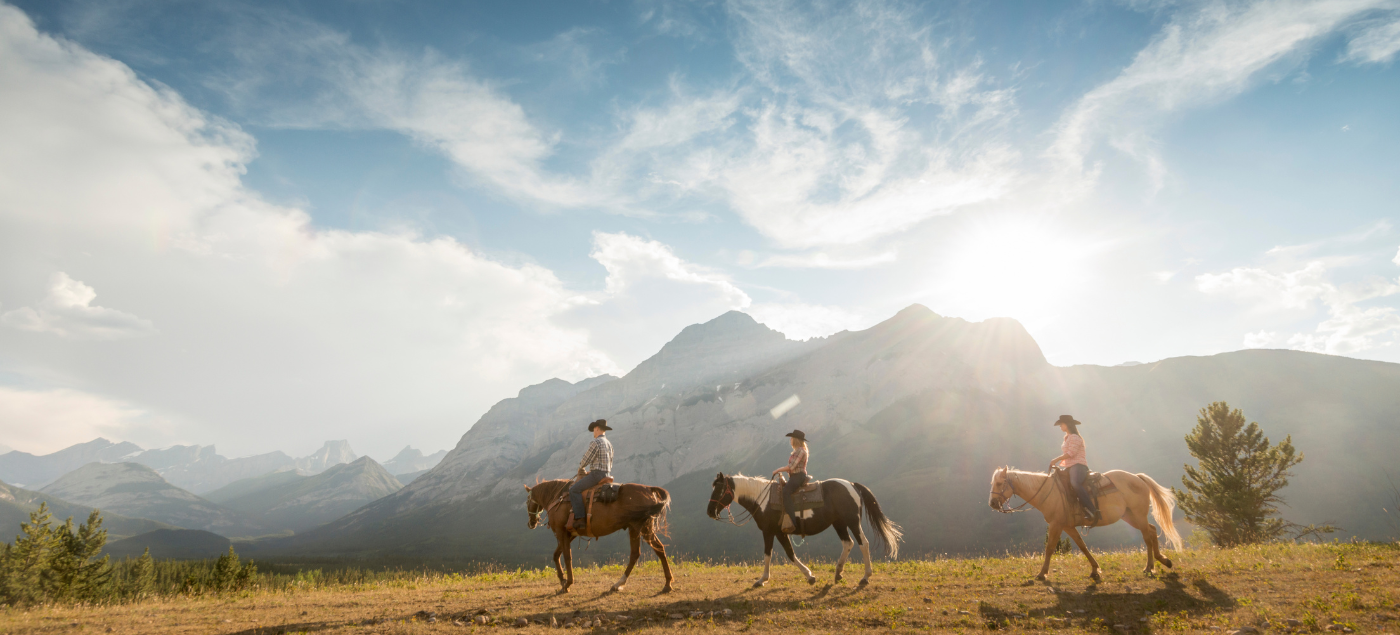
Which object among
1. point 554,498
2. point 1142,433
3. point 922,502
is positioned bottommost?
point 922,502

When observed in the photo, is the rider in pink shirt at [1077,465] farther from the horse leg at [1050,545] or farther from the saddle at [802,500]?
the saddle at [802,500]

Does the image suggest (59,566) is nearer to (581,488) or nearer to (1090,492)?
(581,488)

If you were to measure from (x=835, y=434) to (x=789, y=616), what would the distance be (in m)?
193

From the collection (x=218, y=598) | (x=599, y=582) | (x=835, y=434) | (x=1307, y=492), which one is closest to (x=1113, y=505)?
(x=599, y=582)

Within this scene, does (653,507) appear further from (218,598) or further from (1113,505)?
(218,598)

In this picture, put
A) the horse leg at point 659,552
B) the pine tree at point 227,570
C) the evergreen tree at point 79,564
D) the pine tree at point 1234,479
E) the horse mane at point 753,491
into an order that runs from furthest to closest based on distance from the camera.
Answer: the pine tree at point 227,570 < the evergreen tree at point 79,564 < the pine tree at point 1234,479 < the horse mane at point 753,491 < the horse leg at point 659,552

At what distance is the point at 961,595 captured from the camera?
11.4 m

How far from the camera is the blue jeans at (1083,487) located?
44.7ft

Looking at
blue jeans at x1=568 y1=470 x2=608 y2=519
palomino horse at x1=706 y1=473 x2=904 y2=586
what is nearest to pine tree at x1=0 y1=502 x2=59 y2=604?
blue jeans at x1=568 y1=470 x2=608 y2=519

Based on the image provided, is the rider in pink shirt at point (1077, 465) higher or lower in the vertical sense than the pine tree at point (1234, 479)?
higher

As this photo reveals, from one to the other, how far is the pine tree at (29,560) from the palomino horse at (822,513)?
228 ft

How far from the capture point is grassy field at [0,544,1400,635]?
29.4ft

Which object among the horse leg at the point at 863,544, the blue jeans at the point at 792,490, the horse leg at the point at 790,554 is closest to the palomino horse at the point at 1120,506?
the horse leg at the point at 863,544

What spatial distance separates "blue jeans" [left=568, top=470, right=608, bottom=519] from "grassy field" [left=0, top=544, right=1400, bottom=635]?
1.90m
